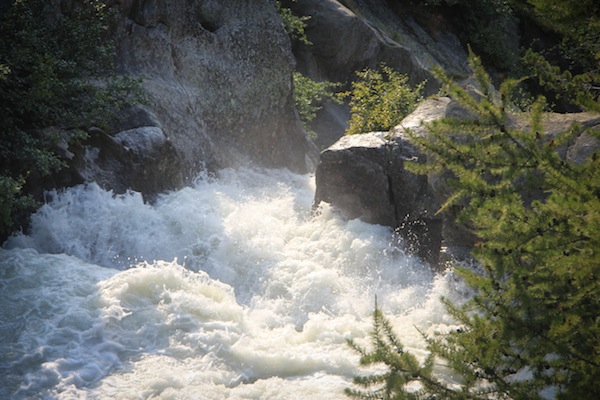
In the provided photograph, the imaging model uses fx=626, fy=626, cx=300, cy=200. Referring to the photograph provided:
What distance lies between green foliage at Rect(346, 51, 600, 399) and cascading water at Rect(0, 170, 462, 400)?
2.79 metres

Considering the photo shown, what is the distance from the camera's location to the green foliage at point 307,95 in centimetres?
1784

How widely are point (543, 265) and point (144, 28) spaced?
444 inches

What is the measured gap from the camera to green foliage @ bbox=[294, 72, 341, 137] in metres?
17.8

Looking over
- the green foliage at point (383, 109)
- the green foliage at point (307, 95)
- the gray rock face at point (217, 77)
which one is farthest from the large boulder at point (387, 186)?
the green foliage at point (307, 95)

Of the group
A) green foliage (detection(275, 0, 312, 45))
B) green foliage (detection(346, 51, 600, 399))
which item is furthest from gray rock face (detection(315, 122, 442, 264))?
green foliage (detection(275, 0, 312, 45))

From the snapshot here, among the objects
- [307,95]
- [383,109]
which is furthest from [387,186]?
[307,95]

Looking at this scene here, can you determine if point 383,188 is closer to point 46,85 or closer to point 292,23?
point 46,85

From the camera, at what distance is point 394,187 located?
36.5ft

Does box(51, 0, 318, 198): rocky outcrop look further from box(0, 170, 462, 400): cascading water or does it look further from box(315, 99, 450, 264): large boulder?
box(315, 99, 450, 264): large boulder

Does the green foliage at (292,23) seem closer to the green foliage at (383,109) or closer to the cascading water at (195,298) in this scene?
the green foliage at (383,109)

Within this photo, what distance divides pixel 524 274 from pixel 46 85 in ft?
27.4

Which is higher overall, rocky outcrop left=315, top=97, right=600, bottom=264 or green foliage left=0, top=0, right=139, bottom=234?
green foliage left=0, top=0, right=139, bottom=234

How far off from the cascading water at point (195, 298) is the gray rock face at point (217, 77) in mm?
1986

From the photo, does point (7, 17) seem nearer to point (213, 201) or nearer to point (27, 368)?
point (213, 201)
